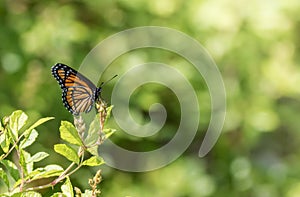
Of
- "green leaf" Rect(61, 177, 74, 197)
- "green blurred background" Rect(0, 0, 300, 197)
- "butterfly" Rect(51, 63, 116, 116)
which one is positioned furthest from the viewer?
"green blurred background" Rect(0, 0, 300, 197)

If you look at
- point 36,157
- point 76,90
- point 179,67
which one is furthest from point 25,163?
point 179,67

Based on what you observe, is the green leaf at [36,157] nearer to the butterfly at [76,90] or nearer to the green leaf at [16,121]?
the green leaf at [16,121]

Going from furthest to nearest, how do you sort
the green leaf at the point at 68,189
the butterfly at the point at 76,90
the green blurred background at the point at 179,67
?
the green blurred background at the point at 179,67 → the butterfly at the point at 76,90 → the green leaf at the point at 68,189

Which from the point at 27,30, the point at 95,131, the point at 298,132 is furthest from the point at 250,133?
the point at 95,131

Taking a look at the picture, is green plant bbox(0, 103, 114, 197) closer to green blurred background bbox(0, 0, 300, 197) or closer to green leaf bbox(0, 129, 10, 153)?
green leaf bbox(0, 129, 10, 153)

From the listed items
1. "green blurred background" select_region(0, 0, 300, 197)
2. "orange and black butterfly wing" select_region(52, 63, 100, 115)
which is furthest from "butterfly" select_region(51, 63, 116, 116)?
"green blurred background" select_region(0, 0, 300, 197)

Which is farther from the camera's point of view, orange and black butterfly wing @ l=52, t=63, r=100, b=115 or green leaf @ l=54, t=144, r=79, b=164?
orange and black butterfly wing @ l=52, t=63, r=100, b=115

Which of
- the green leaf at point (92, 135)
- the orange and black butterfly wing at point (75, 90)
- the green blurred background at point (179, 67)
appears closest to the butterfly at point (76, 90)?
the orange and black butterfly wing at point (75, 90)
